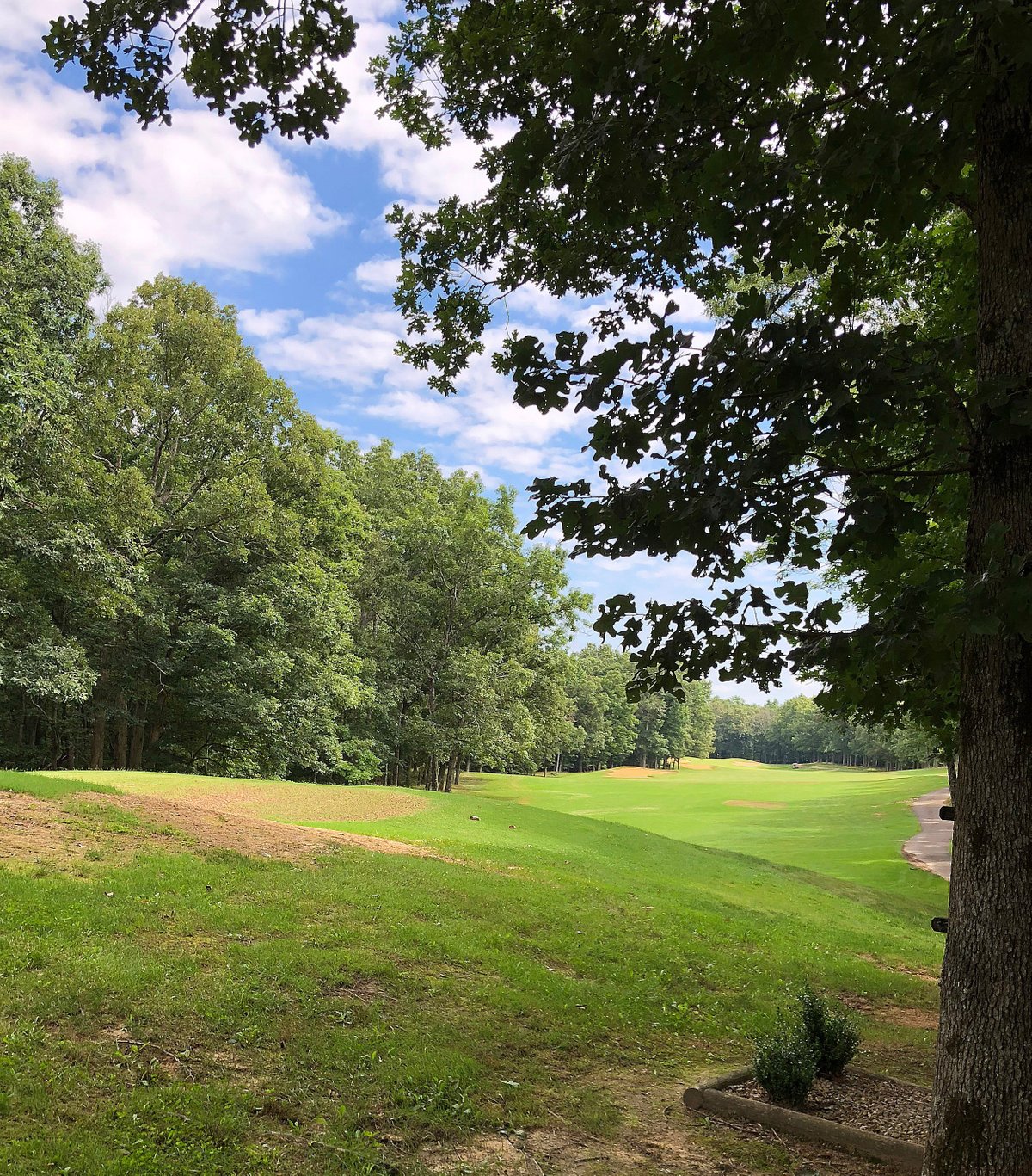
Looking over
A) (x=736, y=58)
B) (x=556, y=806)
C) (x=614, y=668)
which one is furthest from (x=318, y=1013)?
(x=614, y=668)

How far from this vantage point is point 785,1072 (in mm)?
5711

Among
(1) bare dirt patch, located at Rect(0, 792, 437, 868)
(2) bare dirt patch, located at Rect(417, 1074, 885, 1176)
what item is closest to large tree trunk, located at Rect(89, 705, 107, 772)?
(1) bare dirt patch, located at Rect(0, 792, 437, 868)

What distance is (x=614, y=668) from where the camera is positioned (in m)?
78.8

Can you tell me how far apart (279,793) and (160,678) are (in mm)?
9418

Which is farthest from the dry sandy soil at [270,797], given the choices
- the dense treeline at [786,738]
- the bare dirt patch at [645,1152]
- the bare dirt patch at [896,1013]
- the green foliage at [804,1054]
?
the dense treeline at [786,738]

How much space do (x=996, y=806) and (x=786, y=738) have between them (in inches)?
4860

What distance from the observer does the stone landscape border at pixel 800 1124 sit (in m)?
4.96

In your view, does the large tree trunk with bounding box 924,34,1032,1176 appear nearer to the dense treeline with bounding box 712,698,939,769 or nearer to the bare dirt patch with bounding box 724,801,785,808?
the bare dirt patch with bounding box 724,801,785,808

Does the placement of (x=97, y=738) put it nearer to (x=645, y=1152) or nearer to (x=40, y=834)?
(x=40, y=834)

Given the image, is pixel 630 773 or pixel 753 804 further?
pixel 630 773

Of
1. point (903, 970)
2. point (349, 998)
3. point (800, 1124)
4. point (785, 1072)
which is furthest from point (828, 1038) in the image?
point (903, 970)

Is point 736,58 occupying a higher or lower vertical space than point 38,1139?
higher

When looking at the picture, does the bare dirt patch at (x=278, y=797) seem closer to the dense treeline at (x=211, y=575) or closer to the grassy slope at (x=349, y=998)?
the grassy slope at (x=349, y=998)

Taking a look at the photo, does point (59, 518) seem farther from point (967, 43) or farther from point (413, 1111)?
point (967, 43)
